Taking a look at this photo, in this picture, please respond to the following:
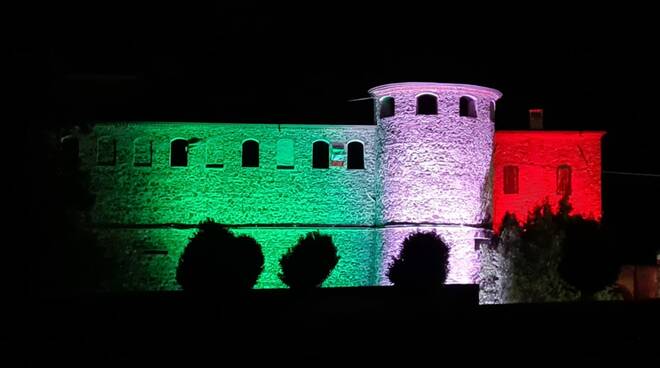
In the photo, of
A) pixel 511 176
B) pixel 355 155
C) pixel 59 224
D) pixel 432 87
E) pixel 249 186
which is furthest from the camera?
pixel 511 176

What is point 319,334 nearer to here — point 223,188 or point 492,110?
point 223,188

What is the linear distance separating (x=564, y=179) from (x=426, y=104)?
20.6 ft

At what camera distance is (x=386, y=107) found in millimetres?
40094

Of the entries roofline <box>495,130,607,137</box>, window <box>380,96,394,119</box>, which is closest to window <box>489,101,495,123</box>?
roofline <box>495,130,607,137</box>

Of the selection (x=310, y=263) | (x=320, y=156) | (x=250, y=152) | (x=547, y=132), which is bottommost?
(x=310, y=263)

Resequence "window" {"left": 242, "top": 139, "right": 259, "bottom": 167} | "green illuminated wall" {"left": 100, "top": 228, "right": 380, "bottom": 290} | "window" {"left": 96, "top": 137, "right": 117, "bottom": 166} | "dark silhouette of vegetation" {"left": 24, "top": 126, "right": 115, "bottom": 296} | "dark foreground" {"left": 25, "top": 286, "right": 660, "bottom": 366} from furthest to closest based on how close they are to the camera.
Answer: "window" {"left": 242, "top": 139, "right": 259, "bottom": 167} < "window" {"left": 96, "top": 137, "right": 117, "bottom": 166} < "green illuminated wall" {"left": 100, "top": 228, "right": 380, "bottom": 290} < "dark silhouette of vegetation" {"left": 24, "top": 126, "right": 115, "bottom": 296} < "dark foreground" {"left": 25, "top": 286, "right": 660, "bottom": 366}

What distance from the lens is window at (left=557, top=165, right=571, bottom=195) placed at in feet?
140

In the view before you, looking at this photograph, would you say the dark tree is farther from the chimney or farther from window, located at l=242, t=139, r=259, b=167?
window, located at l=242, t=139, r=259, b=167

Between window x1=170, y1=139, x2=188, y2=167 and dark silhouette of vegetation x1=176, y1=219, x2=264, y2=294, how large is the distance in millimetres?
4832

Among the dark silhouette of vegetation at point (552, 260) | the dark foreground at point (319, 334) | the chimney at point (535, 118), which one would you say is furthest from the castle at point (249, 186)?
the dark foreground at point (319, 334)

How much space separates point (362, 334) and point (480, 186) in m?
13.7

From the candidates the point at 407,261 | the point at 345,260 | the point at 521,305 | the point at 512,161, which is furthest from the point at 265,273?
the point at 521,305

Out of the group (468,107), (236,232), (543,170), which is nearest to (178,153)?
(236,232)

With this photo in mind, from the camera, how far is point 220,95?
42656mm
